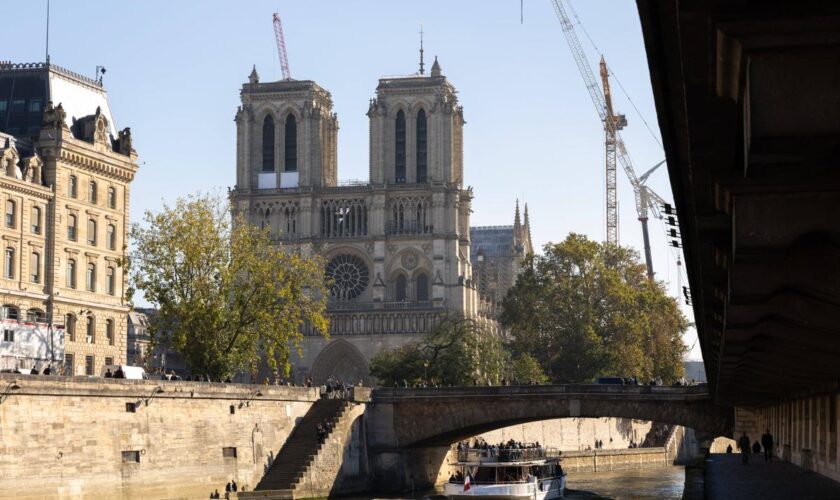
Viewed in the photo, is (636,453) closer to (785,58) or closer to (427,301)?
(427,301)

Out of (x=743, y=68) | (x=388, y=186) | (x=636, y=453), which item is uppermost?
(x=388, y=186)

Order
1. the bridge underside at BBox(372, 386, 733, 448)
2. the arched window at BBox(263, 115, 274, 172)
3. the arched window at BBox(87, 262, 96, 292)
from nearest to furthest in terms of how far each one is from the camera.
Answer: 1. the bridge underside at BBox(372, 386, 733, 448)
2. the arched window at BBox(87, 262, 96, 292)
3. the arched window at BBox(263, 115, 274, 172)

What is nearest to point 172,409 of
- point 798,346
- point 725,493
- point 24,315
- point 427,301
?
point 24,315

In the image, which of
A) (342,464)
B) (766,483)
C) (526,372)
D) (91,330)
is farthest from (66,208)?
(766,483)

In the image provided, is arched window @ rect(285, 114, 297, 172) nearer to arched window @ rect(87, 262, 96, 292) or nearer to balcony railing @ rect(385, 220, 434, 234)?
balcony railing @ rect(385, 220, 434, 234)

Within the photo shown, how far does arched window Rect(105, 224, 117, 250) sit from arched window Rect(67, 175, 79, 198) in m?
3.53

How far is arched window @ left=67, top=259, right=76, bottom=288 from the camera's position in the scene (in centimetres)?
7612

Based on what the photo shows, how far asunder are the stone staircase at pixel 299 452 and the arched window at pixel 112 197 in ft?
58.8

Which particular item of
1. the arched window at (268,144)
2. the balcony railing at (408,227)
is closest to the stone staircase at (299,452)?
the balcony railing at (408,227)

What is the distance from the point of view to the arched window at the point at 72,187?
76.8 m

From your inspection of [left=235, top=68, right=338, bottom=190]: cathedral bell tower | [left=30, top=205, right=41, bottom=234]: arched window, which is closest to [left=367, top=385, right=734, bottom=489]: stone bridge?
[left=30, top=205, right=41, bottom=234]: arched window

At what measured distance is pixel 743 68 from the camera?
26.7 ft

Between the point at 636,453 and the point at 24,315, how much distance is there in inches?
1834

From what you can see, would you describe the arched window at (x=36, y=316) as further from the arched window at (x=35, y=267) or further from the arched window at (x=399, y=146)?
the arched window at (x=399, y=146)
